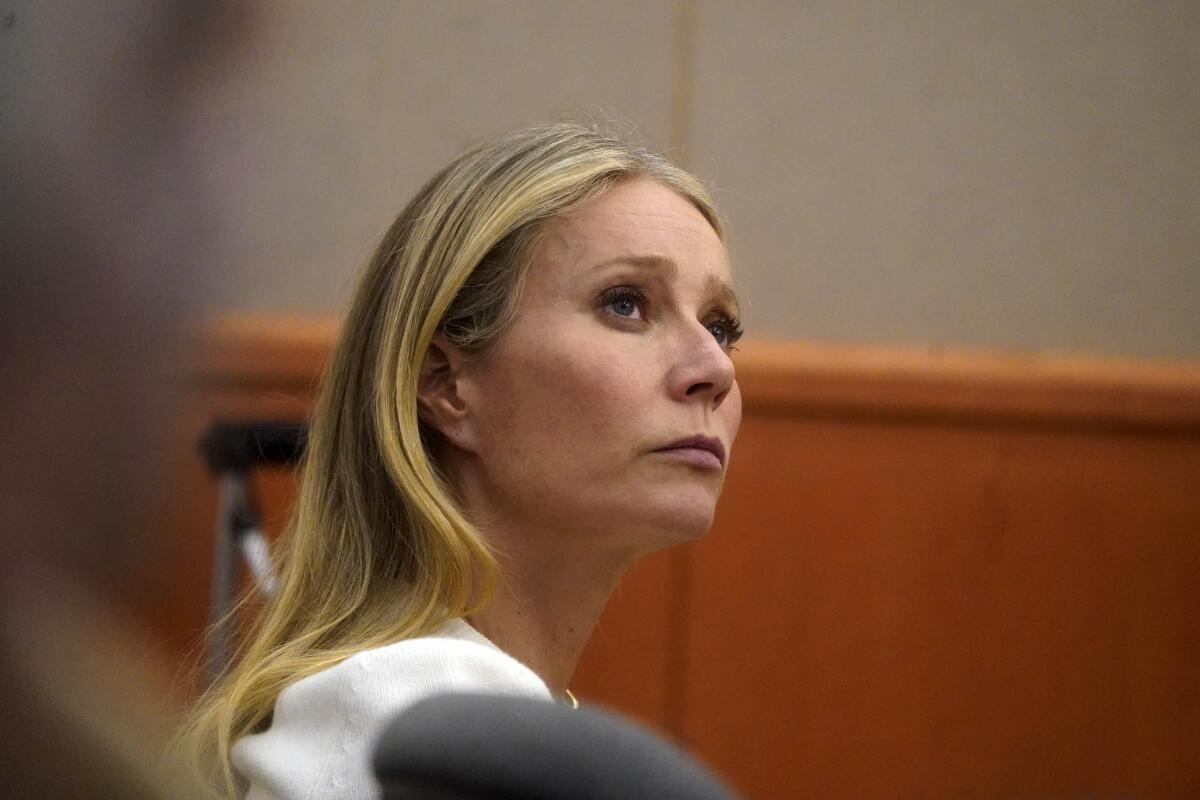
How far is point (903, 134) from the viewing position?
9.21 feet

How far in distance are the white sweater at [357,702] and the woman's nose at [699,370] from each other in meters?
0.38

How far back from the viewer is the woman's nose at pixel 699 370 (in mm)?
1194

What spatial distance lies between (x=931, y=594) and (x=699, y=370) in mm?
1548

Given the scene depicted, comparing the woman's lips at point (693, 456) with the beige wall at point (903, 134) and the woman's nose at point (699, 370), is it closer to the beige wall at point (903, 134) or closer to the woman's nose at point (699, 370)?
the woman's nose at point (699, 370)

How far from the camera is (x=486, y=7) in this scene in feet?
9.03

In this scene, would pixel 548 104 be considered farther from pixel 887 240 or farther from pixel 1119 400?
pixel 1119 400

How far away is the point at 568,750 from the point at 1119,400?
2450 mm

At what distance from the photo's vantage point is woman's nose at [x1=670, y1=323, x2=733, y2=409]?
1194 mm

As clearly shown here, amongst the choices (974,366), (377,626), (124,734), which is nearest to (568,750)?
(124,734)

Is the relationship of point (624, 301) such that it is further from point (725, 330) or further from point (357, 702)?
point (357, 702)

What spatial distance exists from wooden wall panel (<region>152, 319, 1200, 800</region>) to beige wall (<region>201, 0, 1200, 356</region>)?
0.17 metres

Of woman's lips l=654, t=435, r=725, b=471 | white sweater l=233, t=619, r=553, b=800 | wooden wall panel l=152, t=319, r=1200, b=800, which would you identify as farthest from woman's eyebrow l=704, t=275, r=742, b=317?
wooden wall panel l=152, t=319, r=1200, b=800

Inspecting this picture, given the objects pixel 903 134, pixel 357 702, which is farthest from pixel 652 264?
pixel 903 134

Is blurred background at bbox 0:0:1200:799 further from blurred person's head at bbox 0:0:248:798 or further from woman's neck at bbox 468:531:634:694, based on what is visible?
blurred person's head at bbox 0:0:248:798
